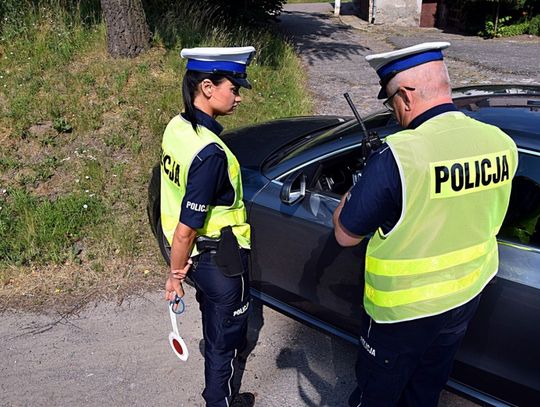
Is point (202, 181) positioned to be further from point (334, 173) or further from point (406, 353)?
point (334, 173)

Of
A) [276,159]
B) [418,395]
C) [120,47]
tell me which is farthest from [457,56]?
[418,395]

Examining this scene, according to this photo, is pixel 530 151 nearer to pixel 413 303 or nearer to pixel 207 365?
pixel 413 303

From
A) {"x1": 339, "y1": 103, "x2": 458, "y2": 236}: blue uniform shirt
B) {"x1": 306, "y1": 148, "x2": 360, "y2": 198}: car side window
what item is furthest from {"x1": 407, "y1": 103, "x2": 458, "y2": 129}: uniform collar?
{"x1": 306, "y1": 148, "x2": 360, "y2": 198}: car side window

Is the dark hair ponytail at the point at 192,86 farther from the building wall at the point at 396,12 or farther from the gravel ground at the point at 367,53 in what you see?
the building wall at the point at 396,12

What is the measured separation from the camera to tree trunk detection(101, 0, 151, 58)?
22.2 ft

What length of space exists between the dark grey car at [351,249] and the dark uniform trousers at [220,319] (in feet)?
1.81

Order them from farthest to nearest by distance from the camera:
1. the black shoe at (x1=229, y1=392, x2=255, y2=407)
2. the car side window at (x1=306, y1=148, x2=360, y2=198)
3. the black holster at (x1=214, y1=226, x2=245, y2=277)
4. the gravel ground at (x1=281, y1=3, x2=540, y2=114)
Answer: the gravel ground at (x1=281, y1=3, x2=540, y2=114) < the car side window at (x1=306, y1=148, x2=360, y2=198) < the black shoe at (x1=229, y1=392, x2=255, y2=407) < the black holster at (x1=214, y1=226, x2=245, y2=277)

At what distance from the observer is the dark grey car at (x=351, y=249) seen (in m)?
2.15

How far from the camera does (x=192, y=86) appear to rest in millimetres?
2006

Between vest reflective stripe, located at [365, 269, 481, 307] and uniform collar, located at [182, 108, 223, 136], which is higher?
uniform collar, located at [182, 108, 223, 136]

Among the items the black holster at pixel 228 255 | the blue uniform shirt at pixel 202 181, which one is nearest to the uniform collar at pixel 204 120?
the blue uniform shirt at pixel 202 181

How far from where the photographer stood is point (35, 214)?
434 centimetres

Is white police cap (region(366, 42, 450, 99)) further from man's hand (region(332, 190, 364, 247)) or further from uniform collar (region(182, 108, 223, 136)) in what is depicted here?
uniform collar (region(182, 108, 223, 136))

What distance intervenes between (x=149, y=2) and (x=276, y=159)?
7.53m
